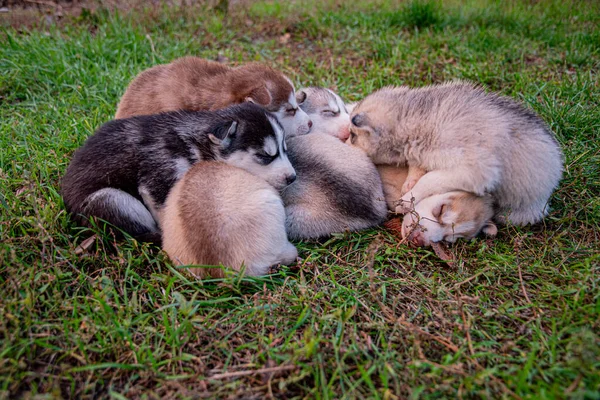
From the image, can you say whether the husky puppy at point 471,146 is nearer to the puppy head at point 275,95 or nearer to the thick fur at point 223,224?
the puppy head at point 275,95

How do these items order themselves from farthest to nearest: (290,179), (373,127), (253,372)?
(373,127) → (290,179) → (253,372)

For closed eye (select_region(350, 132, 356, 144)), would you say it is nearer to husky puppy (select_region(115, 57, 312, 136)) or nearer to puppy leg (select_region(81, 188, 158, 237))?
husky puppy (select_region(115, 57, 312, 136))

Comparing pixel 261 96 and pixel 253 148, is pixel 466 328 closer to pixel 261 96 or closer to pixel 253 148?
pixel 253 148

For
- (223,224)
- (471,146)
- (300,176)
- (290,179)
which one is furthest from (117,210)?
(471,146)

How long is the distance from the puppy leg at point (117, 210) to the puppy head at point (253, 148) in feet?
2.65

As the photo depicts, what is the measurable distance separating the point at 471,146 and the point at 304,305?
74.8 inches

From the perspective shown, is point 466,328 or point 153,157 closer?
point 466,328

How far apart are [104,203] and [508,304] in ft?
9.89

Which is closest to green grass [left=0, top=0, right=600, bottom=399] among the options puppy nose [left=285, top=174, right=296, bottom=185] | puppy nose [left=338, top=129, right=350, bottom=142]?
puppy nose [left=285, top=174, right=296, bottom=185]

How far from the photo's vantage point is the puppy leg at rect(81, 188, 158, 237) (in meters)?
3.47

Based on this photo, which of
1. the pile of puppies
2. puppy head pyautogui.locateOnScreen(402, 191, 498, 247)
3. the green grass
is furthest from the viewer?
puppy head pyautogui.locateOnScreen(402, 191, 498, 247)

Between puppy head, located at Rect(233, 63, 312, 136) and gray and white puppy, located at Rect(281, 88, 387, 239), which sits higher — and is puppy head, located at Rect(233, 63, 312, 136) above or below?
above

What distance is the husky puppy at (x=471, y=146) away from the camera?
3662mm

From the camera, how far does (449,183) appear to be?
3.74m
